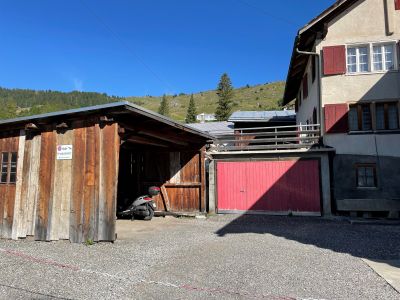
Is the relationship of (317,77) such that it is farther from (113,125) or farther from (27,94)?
(27,94)

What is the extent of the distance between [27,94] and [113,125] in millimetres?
165490

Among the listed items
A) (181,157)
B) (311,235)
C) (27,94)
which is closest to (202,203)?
(181,157)

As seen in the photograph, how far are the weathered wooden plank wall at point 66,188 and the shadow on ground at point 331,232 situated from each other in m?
3.69

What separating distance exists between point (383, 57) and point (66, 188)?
13731 millimetres

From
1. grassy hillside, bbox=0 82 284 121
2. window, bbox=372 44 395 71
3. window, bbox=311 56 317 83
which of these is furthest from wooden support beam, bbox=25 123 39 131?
grassy hillside, bbox=0 82 284 121

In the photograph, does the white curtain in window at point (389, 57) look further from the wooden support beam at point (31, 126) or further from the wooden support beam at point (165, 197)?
the wooden support beam at point (31, 126)

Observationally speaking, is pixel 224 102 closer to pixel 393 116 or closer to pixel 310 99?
pixel 310 99

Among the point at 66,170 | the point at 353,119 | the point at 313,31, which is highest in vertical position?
the point at 313,31

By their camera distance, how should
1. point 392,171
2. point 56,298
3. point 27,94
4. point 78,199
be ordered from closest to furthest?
point 56,298 < point 78,199 < point 392,171 < point 27,94

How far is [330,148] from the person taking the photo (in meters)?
13.6

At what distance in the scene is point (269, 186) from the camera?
14.2 m

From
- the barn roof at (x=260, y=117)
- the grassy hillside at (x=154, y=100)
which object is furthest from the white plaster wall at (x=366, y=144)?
the grassy hillside at (x=154, y=100)

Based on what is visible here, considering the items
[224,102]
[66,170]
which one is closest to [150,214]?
[66,170]

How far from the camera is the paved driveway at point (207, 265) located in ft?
16.2
